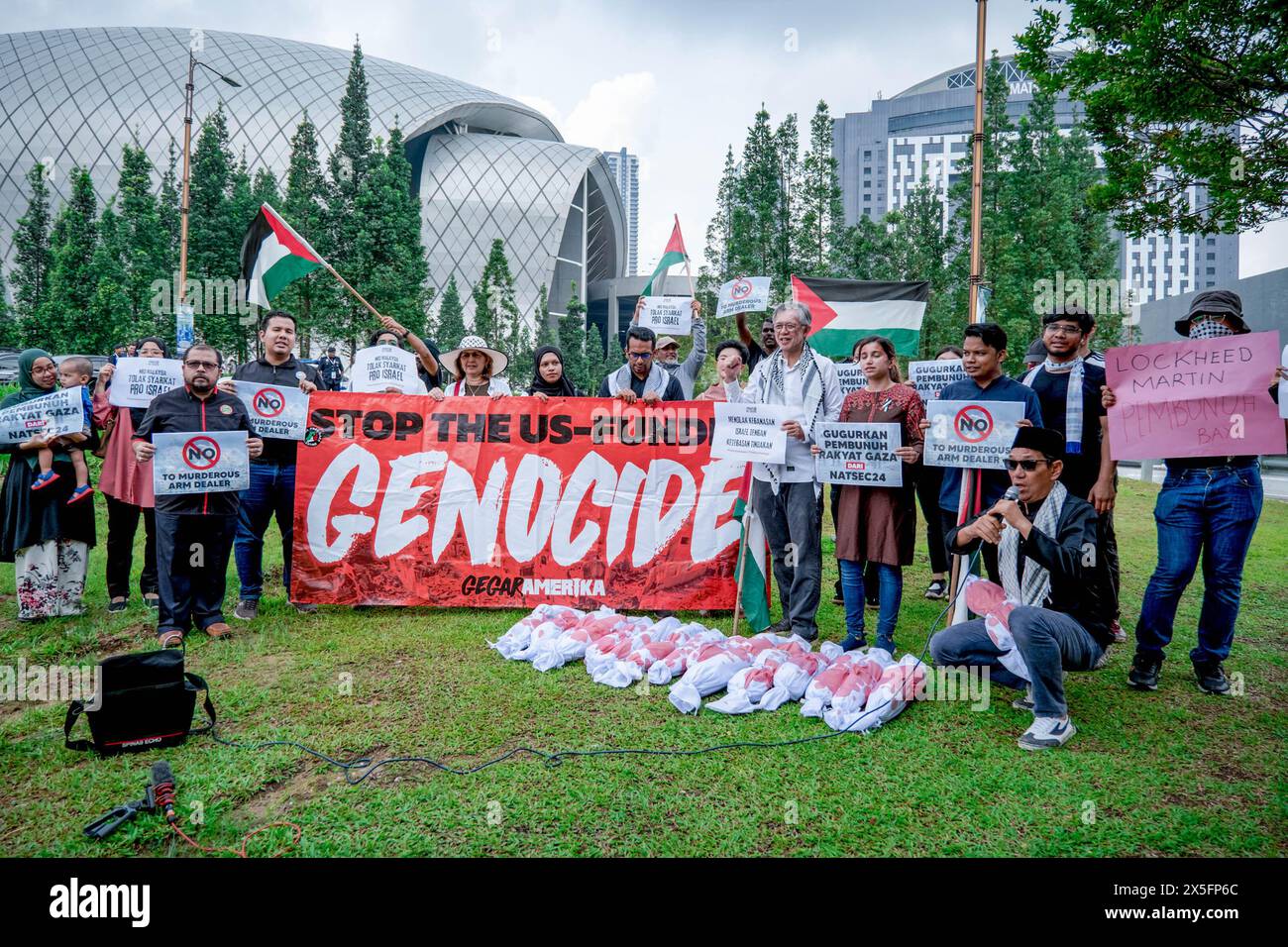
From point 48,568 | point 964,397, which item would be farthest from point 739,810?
point 48,568

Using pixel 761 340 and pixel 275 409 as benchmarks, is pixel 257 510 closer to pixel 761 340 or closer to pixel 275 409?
pixel 275 409

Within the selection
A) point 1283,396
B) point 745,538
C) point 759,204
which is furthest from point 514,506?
point 759,204

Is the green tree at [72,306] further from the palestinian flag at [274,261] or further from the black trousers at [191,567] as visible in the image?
the black trousers at [191,567]

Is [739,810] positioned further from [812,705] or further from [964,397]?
[964,397]

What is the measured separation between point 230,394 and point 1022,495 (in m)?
5.41

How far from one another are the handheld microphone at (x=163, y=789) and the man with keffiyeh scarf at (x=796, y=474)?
367 cm

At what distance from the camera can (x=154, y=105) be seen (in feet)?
167

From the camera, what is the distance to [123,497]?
5.67 metres

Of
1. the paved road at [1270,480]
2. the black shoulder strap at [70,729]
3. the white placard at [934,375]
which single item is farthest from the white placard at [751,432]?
the paved road at [1270,480]

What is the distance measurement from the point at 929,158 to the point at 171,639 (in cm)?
11956

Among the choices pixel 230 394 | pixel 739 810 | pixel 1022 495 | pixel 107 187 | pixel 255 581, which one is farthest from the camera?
pixel 107 187

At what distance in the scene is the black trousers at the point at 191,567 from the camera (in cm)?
475

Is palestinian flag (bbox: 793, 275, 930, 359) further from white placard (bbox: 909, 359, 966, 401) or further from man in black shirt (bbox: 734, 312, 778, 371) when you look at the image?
white placard (bbox: 909, 359, 966, 401)

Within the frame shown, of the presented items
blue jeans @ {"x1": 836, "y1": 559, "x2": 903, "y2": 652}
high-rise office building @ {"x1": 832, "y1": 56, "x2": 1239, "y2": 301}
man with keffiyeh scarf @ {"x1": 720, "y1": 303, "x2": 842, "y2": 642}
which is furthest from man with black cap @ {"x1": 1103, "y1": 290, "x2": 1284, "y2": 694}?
high-rise office building @ {"x1": 832, "y1": 56, "x2": 1239, "y2": 301}
